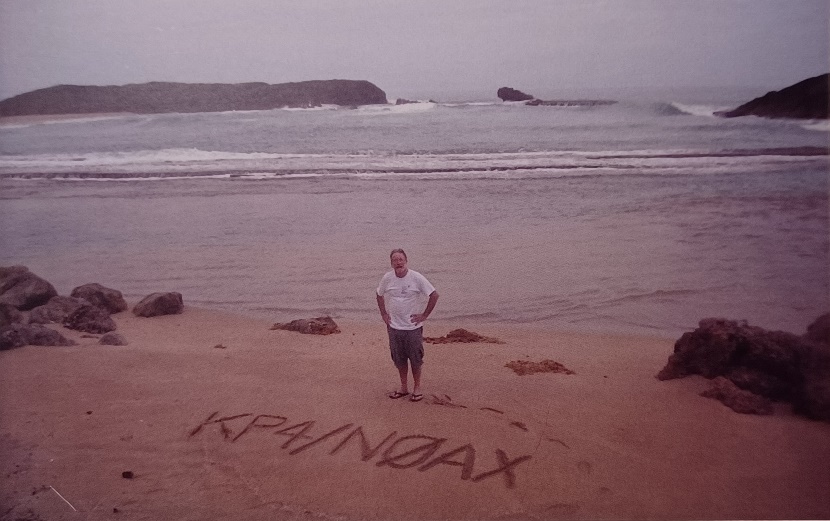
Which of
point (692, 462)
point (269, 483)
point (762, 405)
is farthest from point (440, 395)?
point (762, 405)

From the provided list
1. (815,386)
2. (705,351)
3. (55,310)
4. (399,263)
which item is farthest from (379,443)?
(55,310)

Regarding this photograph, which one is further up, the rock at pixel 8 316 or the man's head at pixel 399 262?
the man's head at pixel 399 262

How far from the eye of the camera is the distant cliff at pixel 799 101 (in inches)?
199

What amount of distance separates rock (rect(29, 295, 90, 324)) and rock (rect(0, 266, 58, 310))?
1.02ft

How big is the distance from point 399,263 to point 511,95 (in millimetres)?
2889

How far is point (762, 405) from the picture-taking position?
148 inches

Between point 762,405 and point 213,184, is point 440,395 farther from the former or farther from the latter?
point 213,184

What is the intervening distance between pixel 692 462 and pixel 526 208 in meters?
3.92

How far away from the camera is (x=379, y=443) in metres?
3.66

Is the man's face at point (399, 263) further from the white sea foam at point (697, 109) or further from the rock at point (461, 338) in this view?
the white sea foam at point (697, 109)

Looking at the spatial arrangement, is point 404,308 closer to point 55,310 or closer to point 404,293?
point 404,293

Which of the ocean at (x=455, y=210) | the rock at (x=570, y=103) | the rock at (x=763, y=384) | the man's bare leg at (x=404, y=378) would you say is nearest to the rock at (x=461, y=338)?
the ocean at (x=455, y=210)

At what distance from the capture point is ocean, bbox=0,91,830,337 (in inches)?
228

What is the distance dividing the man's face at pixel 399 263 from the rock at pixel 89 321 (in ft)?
10.5
